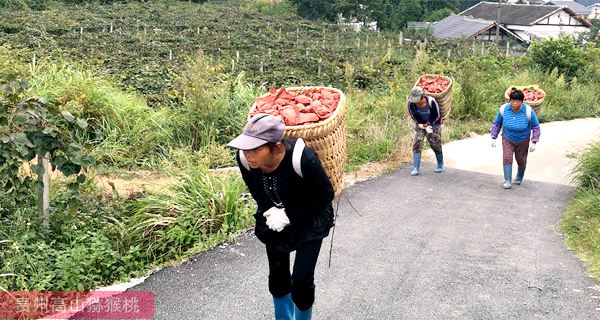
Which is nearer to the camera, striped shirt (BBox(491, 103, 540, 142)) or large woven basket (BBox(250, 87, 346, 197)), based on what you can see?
large woven basket (BBox(250, 87, 346, 197))

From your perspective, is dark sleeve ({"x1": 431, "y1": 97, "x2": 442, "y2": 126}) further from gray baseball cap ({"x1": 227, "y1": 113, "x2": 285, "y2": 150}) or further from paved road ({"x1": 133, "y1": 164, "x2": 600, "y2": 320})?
gray baseball cap ({"x1": 227, "y1": 113, "x2": 285, "y2": 150})

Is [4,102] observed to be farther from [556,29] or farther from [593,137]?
[556,29]

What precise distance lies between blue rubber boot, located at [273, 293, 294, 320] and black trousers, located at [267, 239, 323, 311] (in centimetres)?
3

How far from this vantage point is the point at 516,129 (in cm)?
805

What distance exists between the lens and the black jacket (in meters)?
3.46

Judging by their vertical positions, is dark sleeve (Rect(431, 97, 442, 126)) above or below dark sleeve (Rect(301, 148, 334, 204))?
below

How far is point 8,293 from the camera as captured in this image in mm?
4352

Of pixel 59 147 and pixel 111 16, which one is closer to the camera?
pixel 59 147

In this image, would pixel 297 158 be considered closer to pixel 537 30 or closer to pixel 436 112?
pixel 436 112

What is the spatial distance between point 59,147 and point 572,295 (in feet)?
14.4

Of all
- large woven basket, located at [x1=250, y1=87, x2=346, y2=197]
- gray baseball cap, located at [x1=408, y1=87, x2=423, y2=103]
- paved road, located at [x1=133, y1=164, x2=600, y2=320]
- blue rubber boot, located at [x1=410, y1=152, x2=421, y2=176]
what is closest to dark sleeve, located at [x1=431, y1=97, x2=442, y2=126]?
gray baseball cap, located at [x1=408, y1=87, x2=423, y2=103]

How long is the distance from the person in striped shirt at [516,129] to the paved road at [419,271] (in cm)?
83

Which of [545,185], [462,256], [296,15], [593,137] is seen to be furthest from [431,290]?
[296,15]

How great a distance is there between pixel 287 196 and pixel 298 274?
0.48 m
